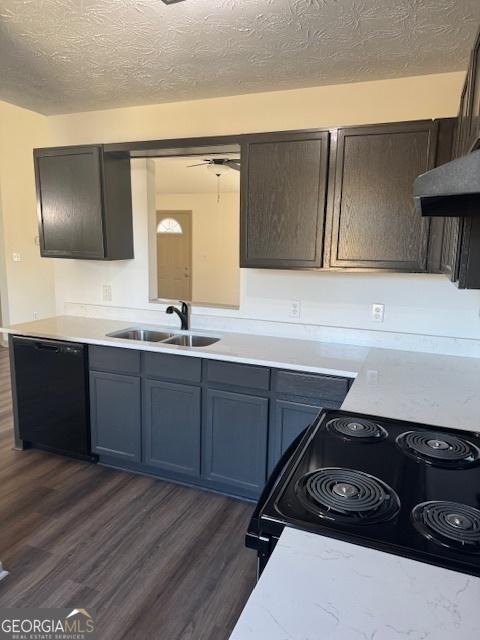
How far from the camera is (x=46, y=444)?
305 centimetres

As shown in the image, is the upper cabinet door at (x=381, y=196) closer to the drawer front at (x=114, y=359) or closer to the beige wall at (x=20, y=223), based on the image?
the drawer front at (x=114, y=359)

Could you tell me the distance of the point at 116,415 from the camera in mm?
2811

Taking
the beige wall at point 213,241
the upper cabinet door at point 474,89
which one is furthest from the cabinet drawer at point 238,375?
the beige wall at point 213,241

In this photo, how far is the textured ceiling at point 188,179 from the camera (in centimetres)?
574

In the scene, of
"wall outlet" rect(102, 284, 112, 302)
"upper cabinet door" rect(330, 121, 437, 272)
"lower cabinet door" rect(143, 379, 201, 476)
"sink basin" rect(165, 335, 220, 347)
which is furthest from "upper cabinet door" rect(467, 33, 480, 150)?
"wall outlet" rect(102, 284, 112, 302)

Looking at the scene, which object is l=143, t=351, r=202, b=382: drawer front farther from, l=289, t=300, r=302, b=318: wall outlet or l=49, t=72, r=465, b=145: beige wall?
l=49, t=72, r=465, b=145: beige wall

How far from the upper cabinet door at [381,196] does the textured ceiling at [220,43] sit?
39 cm

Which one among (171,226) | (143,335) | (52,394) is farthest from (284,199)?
(171,226)

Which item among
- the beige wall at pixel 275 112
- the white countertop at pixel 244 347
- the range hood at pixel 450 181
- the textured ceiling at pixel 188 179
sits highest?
the textured ceiling at pixel 188 179

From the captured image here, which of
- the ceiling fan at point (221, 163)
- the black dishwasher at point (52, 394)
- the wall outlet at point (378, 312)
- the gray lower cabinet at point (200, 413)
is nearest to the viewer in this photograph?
the gray lower cabinet at point (200, 413)

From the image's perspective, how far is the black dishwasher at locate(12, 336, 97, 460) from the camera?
9.34 ft

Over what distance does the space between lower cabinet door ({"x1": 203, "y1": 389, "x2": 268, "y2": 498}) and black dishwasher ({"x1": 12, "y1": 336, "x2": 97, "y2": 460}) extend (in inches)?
36.1

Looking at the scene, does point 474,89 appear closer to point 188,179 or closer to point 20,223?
point 20,223

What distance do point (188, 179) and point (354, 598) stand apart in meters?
6.37
